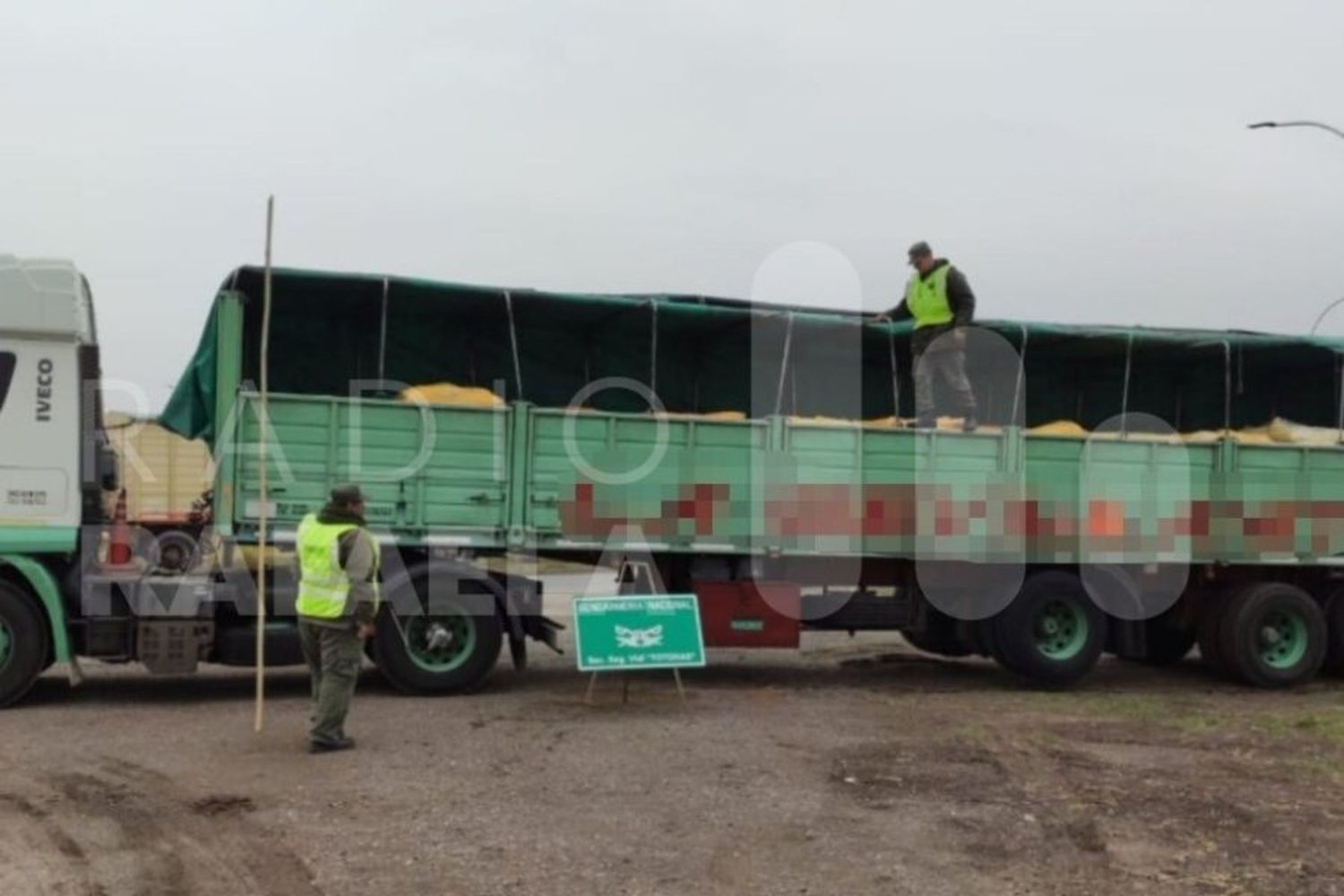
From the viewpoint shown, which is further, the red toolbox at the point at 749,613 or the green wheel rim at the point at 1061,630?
the green wheel rim at the point at 1061,630

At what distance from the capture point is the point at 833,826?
6.79 metres

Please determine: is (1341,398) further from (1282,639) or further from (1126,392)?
(1282,639)

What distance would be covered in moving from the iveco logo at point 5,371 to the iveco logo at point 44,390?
19 centimetres

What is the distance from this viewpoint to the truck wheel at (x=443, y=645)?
1048 cm

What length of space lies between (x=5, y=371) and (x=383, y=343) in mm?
2929

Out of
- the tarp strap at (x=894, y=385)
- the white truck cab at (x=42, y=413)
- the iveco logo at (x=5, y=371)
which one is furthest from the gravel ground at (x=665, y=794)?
the tarp strap at (x=894, y=385)

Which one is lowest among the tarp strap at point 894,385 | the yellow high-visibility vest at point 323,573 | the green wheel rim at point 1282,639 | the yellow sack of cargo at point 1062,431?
the green wheel rim at point 1282,639

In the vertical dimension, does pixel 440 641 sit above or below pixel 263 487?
below

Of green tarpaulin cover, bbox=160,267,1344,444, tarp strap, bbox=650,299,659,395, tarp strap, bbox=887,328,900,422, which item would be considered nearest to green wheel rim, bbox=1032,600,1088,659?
Result: green tarpaulin cover, bbox=160,267,1344,444

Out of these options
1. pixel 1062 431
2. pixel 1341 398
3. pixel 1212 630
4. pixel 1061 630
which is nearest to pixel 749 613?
pixel 1061 630

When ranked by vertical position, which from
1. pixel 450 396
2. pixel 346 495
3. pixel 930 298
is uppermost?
pixel 930 298

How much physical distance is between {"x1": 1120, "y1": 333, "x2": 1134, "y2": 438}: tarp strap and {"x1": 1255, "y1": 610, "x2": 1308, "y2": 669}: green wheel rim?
221cm

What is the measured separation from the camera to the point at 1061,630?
1205 centimetres

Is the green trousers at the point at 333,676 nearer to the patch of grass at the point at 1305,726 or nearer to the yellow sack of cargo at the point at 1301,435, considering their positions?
the patch of grass at the point at 1305,726
